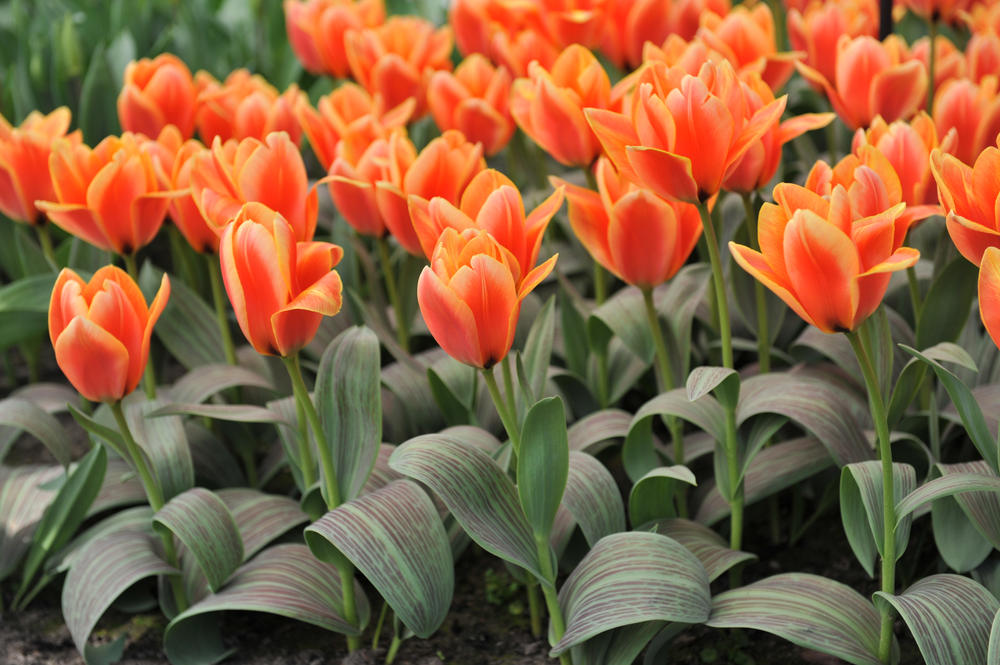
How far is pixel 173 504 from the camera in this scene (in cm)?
138

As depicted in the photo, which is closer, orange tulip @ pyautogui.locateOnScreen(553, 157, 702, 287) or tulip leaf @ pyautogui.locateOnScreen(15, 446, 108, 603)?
orange tulip @ pyautogui.locateOnScreen(553, 157, 702, 287)

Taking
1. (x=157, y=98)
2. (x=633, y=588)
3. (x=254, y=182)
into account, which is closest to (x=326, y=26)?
(x=157, y=98)

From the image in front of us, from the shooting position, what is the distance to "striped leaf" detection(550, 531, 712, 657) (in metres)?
1.18

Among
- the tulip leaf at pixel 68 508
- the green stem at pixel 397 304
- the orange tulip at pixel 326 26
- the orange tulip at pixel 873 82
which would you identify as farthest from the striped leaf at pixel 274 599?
the orange tulip at pixel 326 26

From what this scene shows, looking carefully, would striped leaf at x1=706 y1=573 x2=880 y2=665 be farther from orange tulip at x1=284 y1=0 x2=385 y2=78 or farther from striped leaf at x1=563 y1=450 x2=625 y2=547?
orange tulip at x1=284 y1=0 x2=385 y2=78

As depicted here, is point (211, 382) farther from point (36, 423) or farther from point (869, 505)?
point (869, 505)

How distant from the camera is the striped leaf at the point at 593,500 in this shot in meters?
1.35

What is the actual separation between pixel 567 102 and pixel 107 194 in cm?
65

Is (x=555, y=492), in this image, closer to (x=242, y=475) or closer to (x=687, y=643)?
(x=687, y=643)

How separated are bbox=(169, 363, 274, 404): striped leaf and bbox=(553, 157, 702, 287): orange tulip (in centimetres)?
57

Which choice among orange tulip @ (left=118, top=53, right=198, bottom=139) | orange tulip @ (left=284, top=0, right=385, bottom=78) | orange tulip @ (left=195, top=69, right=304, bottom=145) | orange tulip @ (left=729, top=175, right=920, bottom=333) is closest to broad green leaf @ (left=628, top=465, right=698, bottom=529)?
orange tulip @ (left=729, top=175, right=920, bottom=333)

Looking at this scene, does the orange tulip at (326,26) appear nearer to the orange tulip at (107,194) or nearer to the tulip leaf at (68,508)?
the orange tulip at (107,194)

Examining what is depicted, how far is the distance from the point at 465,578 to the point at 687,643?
1.17 ft

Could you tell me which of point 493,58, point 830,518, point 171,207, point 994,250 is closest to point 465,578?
point 830,518
